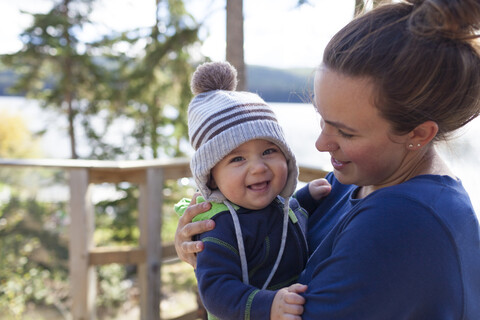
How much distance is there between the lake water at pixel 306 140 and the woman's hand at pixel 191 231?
0.39m

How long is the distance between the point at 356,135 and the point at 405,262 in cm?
34

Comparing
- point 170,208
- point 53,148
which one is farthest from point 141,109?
point 53,148

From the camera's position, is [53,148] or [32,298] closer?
[32,298]

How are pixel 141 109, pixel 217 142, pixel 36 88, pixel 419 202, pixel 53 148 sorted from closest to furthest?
pixel 419 202 < pixel 217 142 < pixel 141 109 < pixel 36 88 < pixel 53 148

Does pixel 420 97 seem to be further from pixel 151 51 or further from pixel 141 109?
pixel 141 109

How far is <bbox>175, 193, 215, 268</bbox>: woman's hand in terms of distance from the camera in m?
1.38

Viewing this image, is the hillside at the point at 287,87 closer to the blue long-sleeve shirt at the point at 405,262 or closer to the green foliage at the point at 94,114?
the blue long-sleeve shirt at the point at 405,262

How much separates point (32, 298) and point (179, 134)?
3187 mm

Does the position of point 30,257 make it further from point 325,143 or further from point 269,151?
point 325,143

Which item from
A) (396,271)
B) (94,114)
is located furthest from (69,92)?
(396,271)

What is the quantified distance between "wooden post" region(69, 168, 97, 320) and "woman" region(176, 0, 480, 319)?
8.42ft

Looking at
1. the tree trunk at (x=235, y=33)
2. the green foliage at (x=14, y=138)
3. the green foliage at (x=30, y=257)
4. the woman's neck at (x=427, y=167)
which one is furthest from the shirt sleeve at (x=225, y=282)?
the green foliage at (x=14, y=138)

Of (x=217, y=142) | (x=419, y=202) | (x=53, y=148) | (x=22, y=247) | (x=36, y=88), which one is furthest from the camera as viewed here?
(x=53, y=148)

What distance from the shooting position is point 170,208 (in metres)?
7.68
